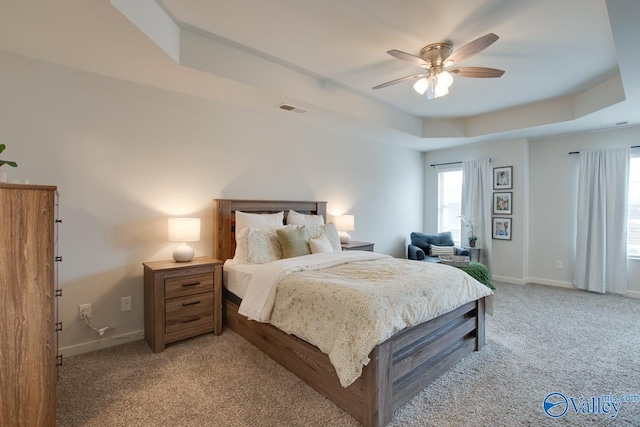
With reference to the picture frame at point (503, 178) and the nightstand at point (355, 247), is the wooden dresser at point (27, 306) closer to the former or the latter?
the nightstand at point (355, 247)

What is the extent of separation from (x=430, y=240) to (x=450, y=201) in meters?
1.09

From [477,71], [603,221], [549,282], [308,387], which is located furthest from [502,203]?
[308,387]

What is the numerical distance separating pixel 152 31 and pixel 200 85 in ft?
2.57

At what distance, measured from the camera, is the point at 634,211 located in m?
4.25

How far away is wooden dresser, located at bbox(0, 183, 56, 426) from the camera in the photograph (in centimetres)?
141

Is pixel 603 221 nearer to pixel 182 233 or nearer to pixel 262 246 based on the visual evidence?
pixel 262 246

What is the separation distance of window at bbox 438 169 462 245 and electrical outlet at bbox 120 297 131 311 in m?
5.26

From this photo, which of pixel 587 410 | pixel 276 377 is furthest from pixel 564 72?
pixel 276 377

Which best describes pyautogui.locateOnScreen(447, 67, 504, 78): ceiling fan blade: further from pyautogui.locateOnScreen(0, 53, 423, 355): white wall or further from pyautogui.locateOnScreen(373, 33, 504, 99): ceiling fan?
pyautogui.locateOnScreen(0, 53, 423, 355): white wall

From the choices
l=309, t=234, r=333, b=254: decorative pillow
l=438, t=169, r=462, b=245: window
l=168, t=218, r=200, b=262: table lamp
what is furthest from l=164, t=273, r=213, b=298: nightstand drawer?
l=438, t=169, r=462, b=245: window

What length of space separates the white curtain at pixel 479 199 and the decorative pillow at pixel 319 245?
10.8 ft

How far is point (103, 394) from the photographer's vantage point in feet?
6.64

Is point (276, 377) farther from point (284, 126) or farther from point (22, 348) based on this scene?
point (284, 126)

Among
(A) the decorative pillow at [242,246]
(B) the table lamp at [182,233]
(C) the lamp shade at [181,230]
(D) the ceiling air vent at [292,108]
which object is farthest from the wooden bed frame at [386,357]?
(D) the ceiling air vent at [292,108]
